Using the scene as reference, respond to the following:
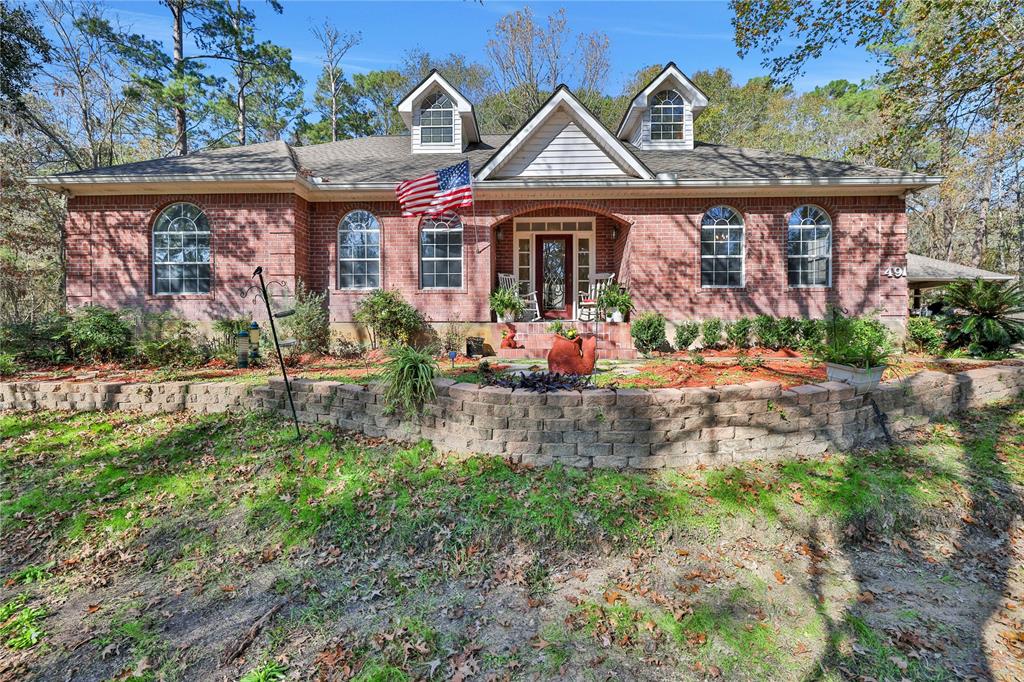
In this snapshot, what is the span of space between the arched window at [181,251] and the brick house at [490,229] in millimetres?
32

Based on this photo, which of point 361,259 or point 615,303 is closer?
point 615,303

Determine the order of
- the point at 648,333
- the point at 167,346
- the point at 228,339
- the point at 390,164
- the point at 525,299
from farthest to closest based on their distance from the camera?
the point at 390,164 < the point at 525,299 < the point at 648,333 < the point at 228,339 < the point at 167,346

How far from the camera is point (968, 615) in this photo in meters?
3.13

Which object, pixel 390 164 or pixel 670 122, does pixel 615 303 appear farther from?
pixel 390 164

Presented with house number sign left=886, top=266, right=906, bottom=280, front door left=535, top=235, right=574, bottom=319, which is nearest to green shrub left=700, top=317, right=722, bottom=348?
front door left=535, top=235, right=574, bottom=319

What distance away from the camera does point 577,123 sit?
33.6ft

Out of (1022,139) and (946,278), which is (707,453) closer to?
(1022,139)

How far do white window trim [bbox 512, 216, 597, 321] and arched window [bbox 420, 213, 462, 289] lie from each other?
185cm

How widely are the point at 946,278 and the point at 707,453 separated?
17776 mm

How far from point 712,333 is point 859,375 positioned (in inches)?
193

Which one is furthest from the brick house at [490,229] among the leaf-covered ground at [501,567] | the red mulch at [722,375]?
the leaf-covered ground at [501,567]

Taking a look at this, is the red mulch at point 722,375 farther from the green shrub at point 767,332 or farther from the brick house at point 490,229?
the brick house at point 490,229

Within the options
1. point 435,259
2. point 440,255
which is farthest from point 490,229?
point 435,259

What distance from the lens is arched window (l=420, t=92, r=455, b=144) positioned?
477 inches
